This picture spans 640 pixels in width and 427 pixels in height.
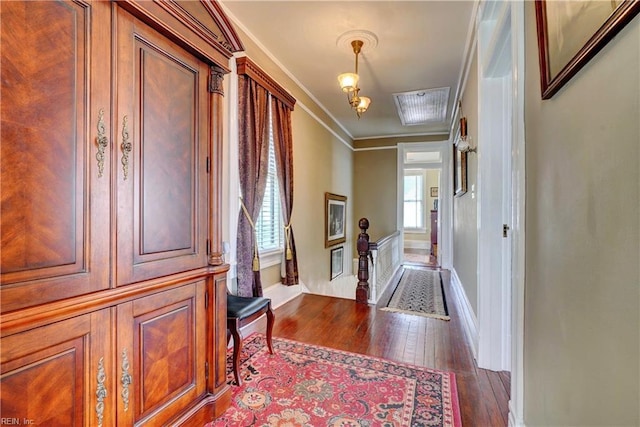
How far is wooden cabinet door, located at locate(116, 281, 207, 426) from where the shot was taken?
120 centimetres

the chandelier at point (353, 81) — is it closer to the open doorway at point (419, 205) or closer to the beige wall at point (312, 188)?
the beige wall at point (312, 188)

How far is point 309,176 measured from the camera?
14.4 feet

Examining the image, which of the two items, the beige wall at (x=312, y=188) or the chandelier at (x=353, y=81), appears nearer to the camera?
the chandelier at (x=353, y=81)

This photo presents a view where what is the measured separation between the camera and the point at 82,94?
103 centimetres

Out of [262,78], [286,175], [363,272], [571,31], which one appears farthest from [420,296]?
[571,31]

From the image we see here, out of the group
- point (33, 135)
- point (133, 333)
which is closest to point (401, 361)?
point (133, 333)

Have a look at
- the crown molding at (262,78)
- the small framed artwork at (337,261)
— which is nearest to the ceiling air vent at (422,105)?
the crown molding at (262,78)

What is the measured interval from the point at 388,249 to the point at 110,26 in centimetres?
451

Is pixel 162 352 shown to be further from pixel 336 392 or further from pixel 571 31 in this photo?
pixel 571 31

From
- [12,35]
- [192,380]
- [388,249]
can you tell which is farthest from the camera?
[388,249]

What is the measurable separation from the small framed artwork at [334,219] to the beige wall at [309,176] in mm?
139

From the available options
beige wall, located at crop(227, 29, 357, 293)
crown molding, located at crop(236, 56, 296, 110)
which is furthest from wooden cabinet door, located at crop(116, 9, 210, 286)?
beige wall, located at crop(227, 29, 357, 293)

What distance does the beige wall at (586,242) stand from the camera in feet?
2.38

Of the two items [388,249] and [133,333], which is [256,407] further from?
[388,249]
